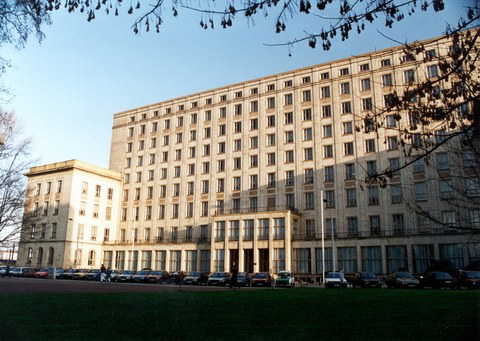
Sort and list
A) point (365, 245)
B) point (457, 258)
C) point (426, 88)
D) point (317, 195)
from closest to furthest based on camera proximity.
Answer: point (426, 88)
point (457, 258)
point (365, 245)
point (317, 195)

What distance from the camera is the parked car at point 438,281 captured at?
31.4m

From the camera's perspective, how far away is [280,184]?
56.8 metres

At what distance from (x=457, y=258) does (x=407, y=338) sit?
42.7 m

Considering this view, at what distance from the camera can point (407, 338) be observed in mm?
6996

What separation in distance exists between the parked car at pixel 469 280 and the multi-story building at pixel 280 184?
11913 mm

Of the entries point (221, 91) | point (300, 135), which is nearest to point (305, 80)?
point (300, 135)

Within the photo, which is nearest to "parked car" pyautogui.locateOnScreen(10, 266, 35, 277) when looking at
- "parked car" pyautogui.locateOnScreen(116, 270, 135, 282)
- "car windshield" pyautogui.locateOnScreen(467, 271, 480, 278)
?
"parked car" pyautogui.locateOnScreen(116, 270, 135, 282)

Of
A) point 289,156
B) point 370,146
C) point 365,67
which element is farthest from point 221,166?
point 365,67

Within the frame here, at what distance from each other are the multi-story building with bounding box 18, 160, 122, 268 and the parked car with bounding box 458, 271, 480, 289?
52107 millimetres

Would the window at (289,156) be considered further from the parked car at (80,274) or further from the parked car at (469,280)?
the parked car at (80,274)

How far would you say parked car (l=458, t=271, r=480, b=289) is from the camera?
30141 millimetres

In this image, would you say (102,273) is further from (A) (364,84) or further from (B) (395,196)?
(A) (364,84)

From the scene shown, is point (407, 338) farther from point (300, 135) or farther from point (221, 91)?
point (221, 91)

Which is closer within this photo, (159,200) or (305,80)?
(305,80)
